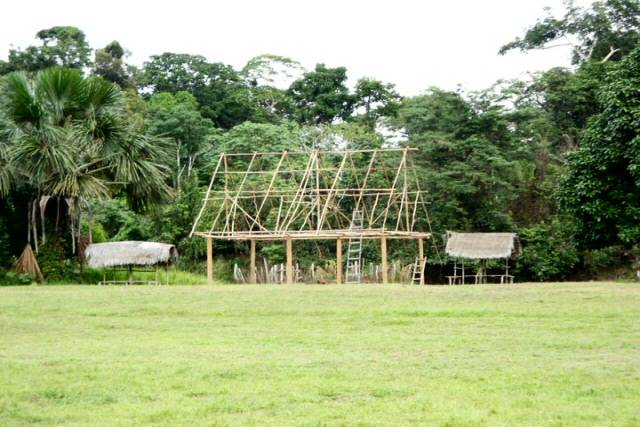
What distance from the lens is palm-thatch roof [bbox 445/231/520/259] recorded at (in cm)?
3250

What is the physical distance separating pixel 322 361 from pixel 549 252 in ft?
80.1

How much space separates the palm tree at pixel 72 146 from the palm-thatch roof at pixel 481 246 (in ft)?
32.9

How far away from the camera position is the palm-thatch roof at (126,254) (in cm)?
2930

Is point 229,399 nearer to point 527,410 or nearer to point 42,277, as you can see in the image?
point 527,410

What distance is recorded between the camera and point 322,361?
38.9 feet

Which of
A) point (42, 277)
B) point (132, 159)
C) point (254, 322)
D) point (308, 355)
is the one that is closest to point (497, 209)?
point (132, 159)

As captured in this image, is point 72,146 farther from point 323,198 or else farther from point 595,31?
point 595,31

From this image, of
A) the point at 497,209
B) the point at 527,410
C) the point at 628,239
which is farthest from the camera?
the point at 497,209

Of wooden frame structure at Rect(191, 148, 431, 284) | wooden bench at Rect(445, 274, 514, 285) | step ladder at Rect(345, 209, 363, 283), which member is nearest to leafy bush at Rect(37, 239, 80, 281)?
wooden frame structure at Rect(191, 148, 431, 284)

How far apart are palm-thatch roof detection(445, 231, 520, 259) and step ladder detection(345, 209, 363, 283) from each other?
305 cm

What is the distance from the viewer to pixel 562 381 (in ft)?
33.9

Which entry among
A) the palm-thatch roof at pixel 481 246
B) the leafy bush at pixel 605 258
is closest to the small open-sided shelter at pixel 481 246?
the palm-thatch roof at pixel 481 246

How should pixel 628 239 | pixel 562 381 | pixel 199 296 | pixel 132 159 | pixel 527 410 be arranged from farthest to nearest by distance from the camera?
pixel 132 159
pixel 628 239
pixel 199 296
pixel 562 381
pixel 527 410

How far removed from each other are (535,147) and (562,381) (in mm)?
29137
